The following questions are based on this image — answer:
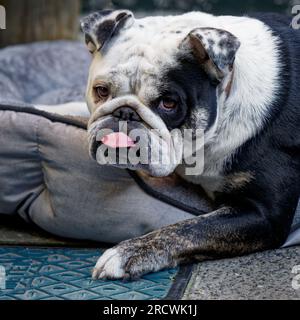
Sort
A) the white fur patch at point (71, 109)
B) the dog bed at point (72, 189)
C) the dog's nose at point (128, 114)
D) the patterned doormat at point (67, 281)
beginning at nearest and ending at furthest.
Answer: the patterned doormat at point (67, 281) < the dog's nose at point (128, 114) < the dog bed at point (72, 189) < the white fur patch at point (71, 109)

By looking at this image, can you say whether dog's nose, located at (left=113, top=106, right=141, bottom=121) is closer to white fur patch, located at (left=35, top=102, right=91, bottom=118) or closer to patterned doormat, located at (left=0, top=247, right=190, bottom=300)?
patterned doormat, located at (left=0, top=247, right=190, bottom=300)

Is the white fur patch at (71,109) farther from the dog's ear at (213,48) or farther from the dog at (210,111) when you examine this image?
the dog's ear at (213,48)

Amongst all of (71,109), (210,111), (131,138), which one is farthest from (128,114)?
(71,109)

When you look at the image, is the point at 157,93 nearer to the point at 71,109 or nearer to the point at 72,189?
the point at 72,189

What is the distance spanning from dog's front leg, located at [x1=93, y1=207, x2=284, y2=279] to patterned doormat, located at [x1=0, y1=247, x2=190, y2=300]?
4 centimetres

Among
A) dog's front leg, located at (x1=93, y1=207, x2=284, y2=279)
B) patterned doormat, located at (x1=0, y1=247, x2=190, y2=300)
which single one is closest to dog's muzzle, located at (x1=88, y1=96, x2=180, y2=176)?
dog's front leg, located at (x1=93, y1=207, x2=284, y2=279)

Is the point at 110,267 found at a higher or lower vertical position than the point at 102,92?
lower

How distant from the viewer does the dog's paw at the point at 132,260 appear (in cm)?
244

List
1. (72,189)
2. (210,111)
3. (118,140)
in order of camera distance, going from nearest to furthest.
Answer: (118,140)
(210,111)
(72,189)

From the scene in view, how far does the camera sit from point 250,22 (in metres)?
2.79

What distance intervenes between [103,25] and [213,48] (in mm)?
384

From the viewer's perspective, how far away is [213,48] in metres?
2.45

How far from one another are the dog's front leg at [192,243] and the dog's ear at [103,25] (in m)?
0.62

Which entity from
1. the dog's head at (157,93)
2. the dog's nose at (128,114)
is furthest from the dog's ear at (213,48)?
the dog's nose at (128,114)
